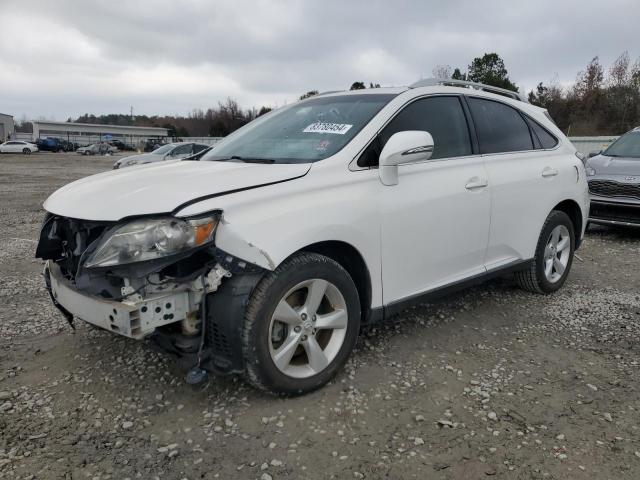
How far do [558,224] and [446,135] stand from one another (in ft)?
5.46

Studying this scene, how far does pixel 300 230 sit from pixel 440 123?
159 centimetres

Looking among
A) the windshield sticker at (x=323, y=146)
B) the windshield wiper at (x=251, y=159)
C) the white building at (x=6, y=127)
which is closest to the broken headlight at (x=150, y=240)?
the windshield wiper at (x=251, y=159)

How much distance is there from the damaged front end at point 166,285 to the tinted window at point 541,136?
10.3 feet

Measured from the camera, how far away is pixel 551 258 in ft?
15.3

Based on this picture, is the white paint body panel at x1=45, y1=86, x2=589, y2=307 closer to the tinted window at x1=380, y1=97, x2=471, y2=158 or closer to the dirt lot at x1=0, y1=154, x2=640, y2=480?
the tinted window at x1=380, y1=97, x2=471, y2=158

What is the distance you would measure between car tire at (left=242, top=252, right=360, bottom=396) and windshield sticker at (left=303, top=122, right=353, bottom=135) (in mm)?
885

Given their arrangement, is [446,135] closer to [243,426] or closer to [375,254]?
[375,254]

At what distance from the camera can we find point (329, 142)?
311 centimetres

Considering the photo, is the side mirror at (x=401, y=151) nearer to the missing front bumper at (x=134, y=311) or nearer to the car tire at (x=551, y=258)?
the missing front bumper at (x=134, y=311)

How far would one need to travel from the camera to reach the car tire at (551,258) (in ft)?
14.5

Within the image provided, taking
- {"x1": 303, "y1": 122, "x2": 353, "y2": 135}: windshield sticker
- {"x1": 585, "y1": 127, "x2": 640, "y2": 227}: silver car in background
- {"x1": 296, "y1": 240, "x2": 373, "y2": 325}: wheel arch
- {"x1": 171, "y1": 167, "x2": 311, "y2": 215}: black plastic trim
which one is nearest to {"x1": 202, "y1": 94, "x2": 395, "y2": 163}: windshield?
{"x1": 303, "y1": 122, "x2": 353, "y2": 135}: windshield sticker

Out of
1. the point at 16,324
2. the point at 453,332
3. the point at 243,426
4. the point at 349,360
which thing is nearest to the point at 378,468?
the point at 243,426

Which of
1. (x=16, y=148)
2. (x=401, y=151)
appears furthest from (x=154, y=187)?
(x=16, y=148)

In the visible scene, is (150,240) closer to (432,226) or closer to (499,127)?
(432,226)
